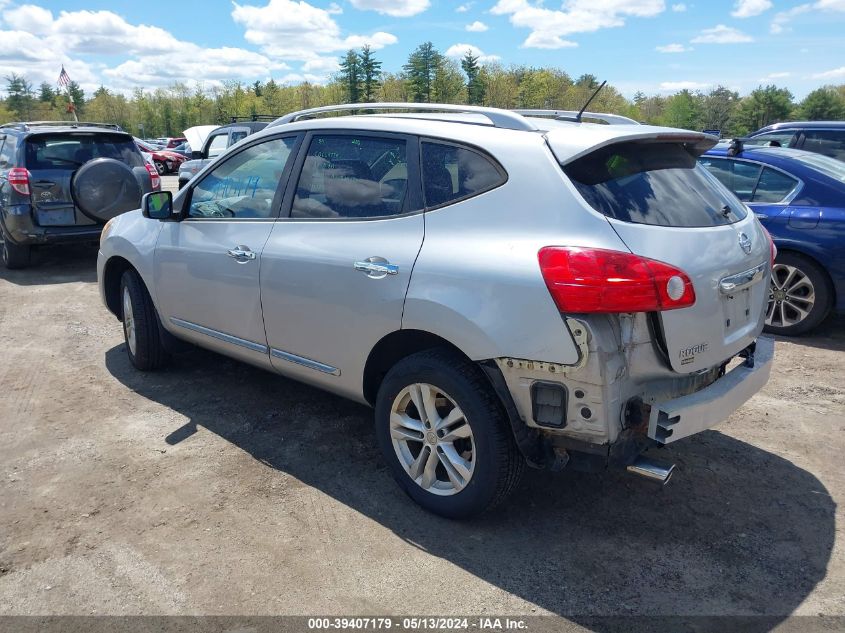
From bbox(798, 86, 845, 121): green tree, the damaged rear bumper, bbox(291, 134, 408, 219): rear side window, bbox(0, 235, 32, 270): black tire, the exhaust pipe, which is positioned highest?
bbox(798, 86, 845, 121): green tree

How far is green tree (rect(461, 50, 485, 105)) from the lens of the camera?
2549 inches

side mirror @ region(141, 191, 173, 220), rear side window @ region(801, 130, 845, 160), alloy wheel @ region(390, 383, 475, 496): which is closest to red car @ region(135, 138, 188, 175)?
rear side window @ region(801, 130, 845, 160)

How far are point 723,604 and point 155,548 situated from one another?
2429 mm

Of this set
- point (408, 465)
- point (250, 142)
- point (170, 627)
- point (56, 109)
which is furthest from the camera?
point (56, 109)

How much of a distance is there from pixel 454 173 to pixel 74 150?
7.54 m

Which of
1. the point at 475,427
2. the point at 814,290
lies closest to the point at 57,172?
the point at 475,427

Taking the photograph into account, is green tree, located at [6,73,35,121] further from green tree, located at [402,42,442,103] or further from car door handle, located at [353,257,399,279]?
car door handle, located at [353,257,399,279]

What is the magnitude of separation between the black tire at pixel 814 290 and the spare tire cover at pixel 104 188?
23.5ft

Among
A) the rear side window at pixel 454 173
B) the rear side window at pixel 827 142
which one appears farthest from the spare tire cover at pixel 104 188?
the rear side window at pixel 827 142

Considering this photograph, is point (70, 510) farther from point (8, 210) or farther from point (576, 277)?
point (8, 210)

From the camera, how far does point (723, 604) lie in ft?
8.82

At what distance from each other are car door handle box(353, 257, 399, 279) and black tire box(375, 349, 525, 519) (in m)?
0.42

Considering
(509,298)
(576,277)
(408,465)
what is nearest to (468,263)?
(509,298)

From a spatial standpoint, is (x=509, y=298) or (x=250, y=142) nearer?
(x=509, y=298)
